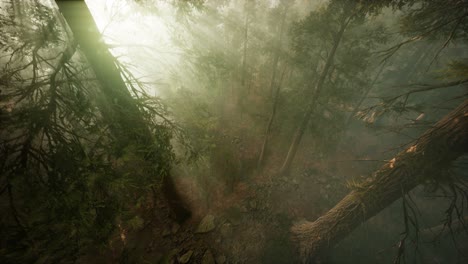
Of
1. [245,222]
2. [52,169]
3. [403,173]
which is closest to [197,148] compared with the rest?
[52,169]

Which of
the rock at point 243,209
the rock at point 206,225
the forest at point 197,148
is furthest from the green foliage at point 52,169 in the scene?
the rock at point 243,209

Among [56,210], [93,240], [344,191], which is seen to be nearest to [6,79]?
[56,210]

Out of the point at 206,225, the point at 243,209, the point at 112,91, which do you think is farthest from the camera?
the point at 243,209

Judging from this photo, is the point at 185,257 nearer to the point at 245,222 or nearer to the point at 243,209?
the point at 245,222

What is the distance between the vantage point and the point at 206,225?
25.3ft

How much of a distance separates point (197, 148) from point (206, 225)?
3.80m

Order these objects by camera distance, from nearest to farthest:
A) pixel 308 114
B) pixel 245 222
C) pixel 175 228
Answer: pixel 175 228, pixel 245 222, pixel 308 114

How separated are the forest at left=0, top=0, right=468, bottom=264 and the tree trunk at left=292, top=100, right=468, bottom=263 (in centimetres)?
3

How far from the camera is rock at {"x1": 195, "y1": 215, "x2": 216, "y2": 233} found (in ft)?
24.7

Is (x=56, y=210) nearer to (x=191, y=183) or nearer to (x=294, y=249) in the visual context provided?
(x=191, y=183)

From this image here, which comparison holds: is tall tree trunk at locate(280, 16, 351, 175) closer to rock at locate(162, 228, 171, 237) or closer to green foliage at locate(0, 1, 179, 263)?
rock at locate(162, 228, 171, 237)

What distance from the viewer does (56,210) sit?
3230 millimetres

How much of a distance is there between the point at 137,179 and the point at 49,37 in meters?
3.43

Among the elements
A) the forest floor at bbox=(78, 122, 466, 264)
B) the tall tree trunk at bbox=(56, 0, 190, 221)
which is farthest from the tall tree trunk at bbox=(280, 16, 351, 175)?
the tall tree trunk at bbox=(56, 0, 190, 221)
